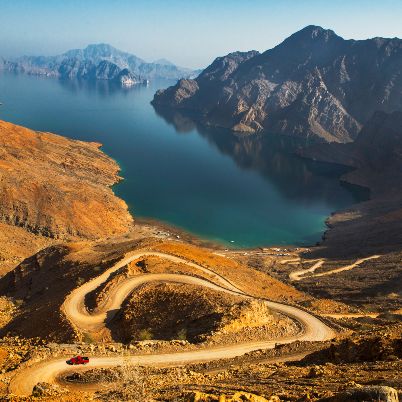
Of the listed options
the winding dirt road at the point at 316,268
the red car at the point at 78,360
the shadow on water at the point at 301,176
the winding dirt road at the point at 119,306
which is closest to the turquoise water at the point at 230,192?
the shadow on water at the point at 301,176

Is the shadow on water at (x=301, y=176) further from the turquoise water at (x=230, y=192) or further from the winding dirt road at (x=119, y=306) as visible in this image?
the winding dirt road at (x=119, y=306)

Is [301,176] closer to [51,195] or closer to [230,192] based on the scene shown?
[230,192]

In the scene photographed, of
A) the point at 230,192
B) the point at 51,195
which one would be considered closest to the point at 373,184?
the point at 230,192

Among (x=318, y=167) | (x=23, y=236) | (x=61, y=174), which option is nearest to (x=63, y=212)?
(x=23, y=236)

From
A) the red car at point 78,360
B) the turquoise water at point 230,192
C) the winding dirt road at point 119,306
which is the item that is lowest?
the turquoise water at point 230,192

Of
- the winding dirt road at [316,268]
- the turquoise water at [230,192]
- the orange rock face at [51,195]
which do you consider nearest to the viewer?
the winding dirt road at [316,268]

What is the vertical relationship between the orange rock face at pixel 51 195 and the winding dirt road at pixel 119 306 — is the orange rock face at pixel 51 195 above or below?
below
